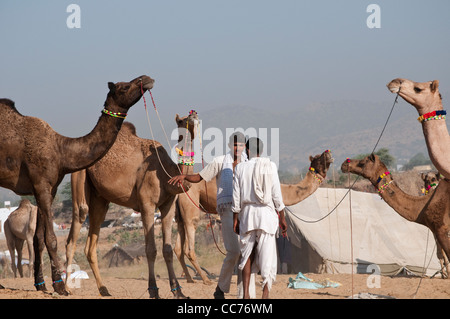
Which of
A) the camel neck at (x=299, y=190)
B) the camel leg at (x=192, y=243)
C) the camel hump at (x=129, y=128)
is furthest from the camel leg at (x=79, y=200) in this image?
the camel neck at (x=299, y=190)

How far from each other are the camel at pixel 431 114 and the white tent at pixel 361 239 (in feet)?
20.8

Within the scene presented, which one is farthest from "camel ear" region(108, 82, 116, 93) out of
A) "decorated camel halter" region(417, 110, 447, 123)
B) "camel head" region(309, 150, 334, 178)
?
"camel head" region(309, 150, 334, 178)

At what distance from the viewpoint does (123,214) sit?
37.5 metres

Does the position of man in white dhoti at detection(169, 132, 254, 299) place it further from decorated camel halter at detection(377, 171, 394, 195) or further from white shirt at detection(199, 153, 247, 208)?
decorated camel halter at detection(377, 171, 394, 195)

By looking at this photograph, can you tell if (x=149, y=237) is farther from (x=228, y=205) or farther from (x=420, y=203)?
(x=420, y=203)

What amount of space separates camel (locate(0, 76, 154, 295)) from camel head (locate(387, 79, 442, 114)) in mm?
3347

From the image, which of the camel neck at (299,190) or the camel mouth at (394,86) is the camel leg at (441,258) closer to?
the camel neck at (299,190)

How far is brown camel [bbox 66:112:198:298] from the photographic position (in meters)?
9.80

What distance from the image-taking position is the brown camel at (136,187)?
980 centimetres

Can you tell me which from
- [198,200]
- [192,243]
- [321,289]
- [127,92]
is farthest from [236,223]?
[198,200]

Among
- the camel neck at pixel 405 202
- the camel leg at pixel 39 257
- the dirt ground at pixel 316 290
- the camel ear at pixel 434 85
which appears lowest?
the dirt ground at pixel 316 290

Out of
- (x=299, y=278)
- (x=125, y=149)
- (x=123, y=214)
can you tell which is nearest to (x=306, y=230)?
(x=299, y=278)

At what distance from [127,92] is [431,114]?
4.04 metres
